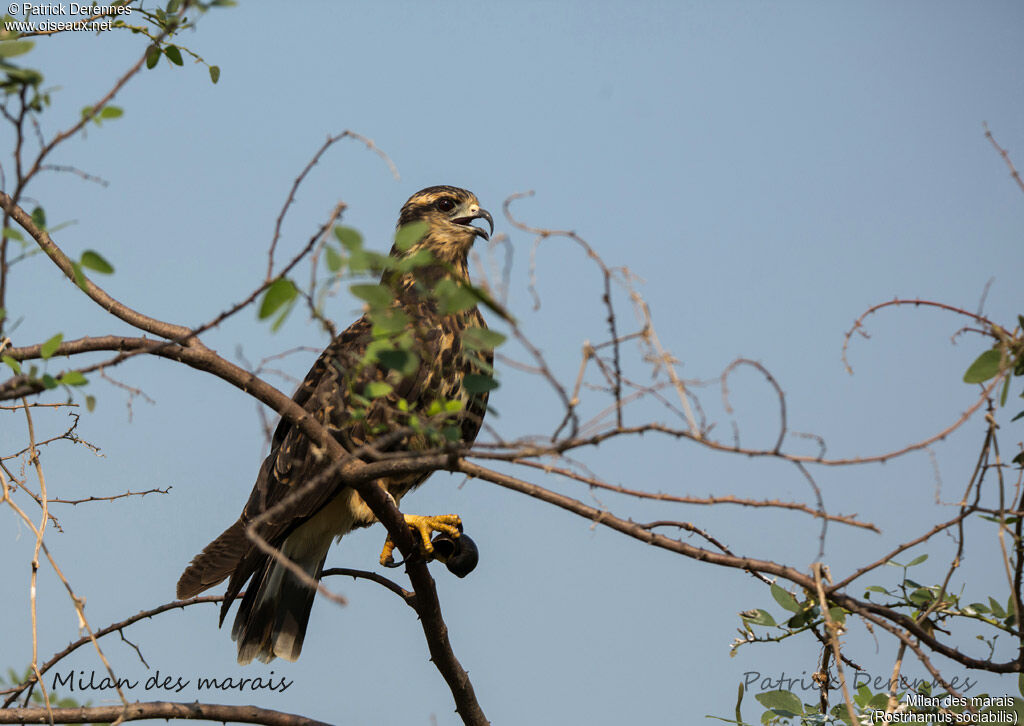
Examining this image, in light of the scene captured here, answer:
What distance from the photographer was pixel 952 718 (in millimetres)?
2705

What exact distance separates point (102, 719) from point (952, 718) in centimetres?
246

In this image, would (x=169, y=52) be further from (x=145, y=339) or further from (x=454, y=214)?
(x=454, y=214)

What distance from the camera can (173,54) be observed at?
3.35 m

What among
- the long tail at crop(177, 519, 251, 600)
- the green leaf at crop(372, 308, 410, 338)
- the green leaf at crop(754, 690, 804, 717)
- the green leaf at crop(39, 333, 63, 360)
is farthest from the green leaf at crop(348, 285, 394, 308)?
the long tail at crop(177, 519, 251, 600)

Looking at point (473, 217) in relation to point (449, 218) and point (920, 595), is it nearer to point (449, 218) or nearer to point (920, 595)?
point (449, 218)

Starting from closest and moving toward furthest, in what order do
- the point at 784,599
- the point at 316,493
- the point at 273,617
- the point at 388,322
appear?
1. the point at 388,322
2. the point at 784,599
3. the point at 316,493
4. the point at 273,617

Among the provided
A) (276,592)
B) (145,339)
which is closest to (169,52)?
(145,339)

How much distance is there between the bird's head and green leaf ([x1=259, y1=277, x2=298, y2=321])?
10.7 ft

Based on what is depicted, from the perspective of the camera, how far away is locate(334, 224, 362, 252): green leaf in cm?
184

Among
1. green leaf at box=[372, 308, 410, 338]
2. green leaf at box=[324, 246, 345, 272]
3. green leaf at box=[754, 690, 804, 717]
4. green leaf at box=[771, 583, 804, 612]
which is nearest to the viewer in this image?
green leaf at box=[324, 246, 345, 272]

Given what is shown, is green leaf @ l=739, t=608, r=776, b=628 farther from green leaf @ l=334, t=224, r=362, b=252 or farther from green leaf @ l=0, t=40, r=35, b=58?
green leaf @ l=0, t=40, r=35, b=58

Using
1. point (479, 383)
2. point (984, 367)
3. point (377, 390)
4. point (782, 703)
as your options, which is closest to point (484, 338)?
point (479, 383)

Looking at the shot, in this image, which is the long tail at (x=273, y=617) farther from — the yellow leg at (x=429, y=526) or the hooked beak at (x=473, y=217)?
the hooked beak at (x=473, y=217)

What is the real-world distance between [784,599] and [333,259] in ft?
5.71
